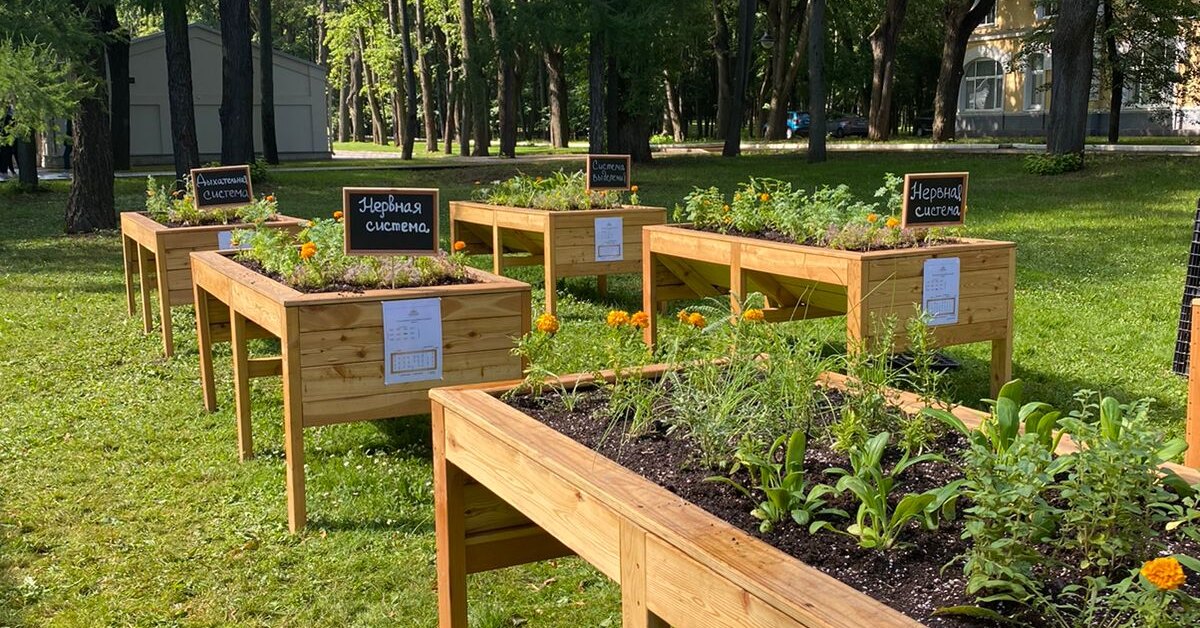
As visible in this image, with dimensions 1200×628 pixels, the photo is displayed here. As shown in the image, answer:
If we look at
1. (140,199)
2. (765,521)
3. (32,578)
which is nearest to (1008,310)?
(765,521)

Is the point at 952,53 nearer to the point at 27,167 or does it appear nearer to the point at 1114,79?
the point at 1114,79

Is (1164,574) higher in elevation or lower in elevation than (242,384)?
Result: higher

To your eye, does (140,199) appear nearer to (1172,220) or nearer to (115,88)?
(115,88)

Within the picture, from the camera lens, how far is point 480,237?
33.4 ft

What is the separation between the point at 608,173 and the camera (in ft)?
27.5

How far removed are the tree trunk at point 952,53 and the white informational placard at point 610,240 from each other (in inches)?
915

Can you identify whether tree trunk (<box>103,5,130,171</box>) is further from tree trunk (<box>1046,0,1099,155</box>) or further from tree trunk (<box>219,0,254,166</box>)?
tree trunk (<box>1046,0,1099,155</box>)

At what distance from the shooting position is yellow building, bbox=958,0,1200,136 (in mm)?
34688

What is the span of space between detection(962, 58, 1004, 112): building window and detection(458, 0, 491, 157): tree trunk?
18.3 metres

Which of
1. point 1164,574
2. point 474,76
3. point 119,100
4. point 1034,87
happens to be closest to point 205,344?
point 1164,574

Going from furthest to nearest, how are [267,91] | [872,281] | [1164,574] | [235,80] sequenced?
[267,91], [235,80], [872,281], [1164,574]

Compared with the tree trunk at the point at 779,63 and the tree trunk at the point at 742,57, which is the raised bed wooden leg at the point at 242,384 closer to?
the tree trunk at the point at 742,57

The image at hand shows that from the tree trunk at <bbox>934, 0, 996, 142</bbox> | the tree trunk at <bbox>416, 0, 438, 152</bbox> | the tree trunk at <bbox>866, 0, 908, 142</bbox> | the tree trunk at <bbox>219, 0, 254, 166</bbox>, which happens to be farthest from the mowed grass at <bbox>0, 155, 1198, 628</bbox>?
the tree trunk at <bbox>416, 0, 438, 152</bbox>

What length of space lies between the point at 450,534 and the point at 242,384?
2273 millimetres
